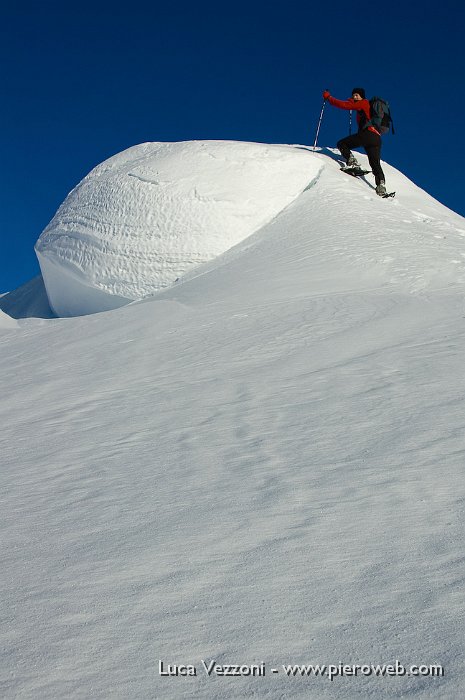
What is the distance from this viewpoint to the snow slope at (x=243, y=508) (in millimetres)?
1629

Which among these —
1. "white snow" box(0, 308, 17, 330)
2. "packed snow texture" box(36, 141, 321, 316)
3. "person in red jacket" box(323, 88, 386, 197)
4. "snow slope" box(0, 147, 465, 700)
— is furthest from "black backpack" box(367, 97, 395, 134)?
"white snow" box(0, 308, 17, 330)

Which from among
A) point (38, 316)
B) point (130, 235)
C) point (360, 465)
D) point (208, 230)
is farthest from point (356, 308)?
point (38, 316)

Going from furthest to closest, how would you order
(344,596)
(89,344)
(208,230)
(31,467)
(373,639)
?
(208,230)
(89,344)
(31,467)
(344,596)
(373,639)

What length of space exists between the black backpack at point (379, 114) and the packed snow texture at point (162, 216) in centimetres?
119

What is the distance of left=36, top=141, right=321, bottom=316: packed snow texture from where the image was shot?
31.8 feet

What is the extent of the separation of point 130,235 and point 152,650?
28.4ft

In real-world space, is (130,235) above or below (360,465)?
above

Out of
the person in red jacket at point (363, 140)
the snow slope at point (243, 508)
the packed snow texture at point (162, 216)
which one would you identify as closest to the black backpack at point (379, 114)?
the person in red jacket at point (363, 140)

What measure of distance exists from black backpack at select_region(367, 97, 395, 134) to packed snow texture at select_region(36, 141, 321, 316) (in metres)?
1.19

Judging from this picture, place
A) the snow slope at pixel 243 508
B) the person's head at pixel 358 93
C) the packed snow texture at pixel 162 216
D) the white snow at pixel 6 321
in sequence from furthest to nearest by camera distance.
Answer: the person's head at pixel 358 93 → the white snow at pixel 6 321 → the packed snow texture at pixel 162 216 → the snow slope at pixel 243 508

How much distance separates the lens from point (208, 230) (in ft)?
31.9

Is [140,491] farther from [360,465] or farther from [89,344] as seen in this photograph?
[89,344]

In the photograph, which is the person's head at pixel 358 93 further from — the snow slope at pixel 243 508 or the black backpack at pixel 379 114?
the snow slope at pixel 243 508

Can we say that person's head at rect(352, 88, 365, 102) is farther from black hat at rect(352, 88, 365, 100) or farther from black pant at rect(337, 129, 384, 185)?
black pant at rect(337, 129, 384, 185)
